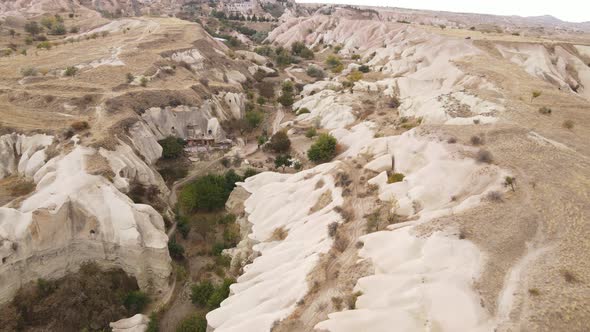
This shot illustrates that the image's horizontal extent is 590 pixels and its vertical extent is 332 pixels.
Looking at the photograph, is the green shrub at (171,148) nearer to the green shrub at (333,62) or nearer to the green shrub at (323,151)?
the green shrub at (323,151)

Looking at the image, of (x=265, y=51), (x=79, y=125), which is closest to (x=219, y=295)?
(x=79, y=125)

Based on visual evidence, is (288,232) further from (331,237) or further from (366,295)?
(366,295)

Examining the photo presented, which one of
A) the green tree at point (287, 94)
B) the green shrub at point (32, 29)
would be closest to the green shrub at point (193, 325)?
the green tree at point (287, 94)

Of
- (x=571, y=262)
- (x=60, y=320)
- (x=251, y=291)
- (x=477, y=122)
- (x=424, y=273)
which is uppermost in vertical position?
(x=477, y=122)

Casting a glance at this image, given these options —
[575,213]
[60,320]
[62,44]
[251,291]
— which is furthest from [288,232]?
[62,44]

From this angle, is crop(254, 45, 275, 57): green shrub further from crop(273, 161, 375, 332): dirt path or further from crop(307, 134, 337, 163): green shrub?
crop(273, 161, 375, 332): dirt path

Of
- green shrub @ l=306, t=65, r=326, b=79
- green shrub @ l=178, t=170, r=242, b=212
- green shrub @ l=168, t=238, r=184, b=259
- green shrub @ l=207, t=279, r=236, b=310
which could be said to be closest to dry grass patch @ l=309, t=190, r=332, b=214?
green shrub @ l=207, t=279, r=236, b=310
